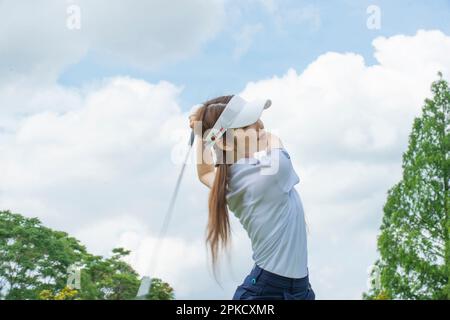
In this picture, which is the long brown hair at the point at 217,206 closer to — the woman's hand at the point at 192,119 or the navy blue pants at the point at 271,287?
the woman's hand at the point at 192,119

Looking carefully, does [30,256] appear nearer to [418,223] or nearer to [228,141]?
[418,223]

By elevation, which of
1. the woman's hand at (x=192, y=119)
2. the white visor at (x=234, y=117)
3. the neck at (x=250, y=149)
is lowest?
the neck at (x=250, y=149)

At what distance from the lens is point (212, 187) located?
3109 mm

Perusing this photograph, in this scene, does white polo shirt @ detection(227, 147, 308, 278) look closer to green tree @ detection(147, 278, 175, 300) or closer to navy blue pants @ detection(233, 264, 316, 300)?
navy blue pants @ detection(233, 264, 316, 300)

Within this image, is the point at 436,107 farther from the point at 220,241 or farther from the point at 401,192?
the point at 220,241

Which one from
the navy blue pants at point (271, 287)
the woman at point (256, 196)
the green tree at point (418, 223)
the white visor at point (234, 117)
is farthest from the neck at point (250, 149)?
the green tree at point (418, 223)

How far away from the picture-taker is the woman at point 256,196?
117 inches

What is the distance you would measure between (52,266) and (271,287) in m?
14.4

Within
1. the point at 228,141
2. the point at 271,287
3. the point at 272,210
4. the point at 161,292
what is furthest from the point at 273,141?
the point at 161,292

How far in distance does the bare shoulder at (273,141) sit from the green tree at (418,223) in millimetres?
12205

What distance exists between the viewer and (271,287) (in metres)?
2.98
